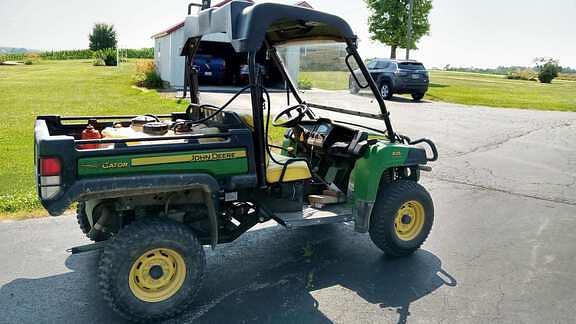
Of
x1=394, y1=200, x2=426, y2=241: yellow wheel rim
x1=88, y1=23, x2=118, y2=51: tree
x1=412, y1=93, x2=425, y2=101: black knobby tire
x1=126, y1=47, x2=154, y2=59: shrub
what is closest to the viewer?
x1=394, y1=200, x2=426, y2=241: yellow wheel rim

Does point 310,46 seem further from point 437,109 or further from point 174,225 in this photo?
point 437,109

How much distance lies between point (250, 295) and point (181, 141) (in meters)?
1.27

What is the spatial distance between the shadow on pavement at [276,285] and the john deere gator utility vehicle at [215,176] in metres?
0.26

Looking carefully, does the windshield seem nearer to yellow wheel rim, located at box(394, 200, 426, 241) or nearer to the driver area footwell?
the driver area footwell

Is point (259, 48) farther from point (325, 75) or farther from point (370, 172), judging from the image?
point (370, 172)

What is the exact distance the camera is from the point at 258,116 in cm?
368

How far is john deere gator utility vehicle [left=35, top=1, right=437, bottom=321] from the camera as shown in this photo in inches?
130

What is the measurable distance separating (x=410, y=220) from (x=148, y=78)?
19.6 metres

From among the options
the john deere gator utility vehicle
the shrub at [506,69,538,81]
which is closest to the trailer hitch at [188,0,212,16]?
the john deere gator utility vehicle

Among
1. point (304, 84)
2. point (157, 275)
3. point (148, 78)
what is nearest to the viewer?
point (157, 275)

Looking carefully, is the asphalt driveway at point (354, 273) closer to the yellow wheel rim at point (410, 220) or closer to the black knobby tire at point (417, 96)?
the yellow wheel rim at point (410, 220)

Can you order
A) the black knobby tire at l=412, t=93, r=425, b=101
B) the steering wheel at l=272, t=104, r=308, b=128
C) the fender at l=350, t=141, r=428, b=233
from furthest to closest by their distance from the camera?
the black knobby tire at l=412, t=93, r=425, b=101, the steering wheel at l=272, t=104, r=308, b=128, the fender at l=350, t=141, r=428, b=233

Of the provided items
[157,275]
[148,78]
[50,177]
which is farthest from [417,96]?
[50,177]

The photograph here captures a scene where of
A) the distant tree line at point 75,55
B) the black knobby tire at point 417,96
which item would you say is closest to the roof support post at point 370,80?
the black knobby tire at point 417,96
